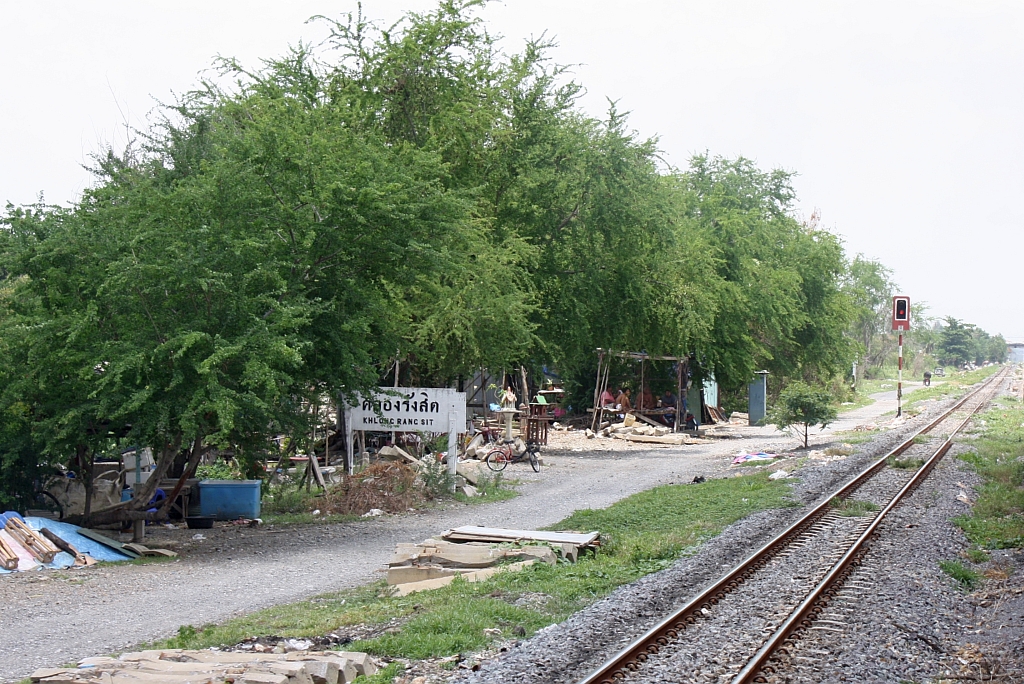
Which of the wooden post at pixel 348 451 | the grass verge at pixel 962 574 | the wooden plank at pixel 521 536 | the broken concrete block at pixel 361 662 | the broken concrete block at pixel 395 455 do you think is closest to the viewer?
the broken concrete block at pixel 361 662

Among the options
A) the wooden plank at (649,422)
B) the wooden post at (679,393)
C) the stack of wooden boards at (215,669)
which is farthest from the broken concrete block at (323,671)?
the wooden plank at (649,422)

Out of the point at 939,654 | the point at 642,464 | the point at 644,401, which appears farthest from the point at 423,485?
the point at 644,401

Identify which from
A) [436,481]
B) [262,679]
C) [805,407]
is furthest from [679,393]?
[262,679]

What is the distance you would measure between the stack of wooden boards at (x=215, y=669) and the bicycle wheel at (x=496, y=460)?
15.4 meters

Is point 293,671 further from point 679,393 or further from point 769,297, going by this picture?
point 769,297

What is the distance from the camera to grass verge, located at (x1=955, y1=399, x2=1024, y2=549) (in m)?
14.4

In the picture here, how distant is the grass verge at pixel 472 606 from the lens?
866 cm

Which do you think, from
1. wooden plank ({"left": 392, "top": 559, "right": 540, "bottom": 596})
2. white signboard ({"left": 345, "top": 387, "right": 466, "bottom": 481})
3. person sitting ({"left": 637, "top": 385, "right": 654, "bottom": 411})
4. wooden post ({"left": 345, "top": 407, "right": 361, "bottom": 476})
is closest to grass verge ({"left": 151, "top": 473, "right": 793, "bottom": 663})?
wooden plank ({"left": 392, "top": 559, "right": 540, "bottom": 596})

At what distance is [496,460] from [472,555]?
11.1 meters

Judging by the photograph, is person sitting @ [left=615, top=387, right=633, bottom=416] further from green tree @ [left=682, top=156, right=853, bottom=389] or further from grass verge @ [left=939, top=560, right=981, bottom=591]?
grass verge @ [left=939, top=560, right=981, bottom=591]

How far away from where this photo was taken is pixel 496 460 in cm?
2359

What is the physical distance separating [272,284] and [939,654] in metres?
10.4

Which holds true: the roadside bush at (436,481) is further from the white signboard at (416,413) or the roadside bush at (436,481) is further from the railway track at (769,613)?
the railway track at (769,613)

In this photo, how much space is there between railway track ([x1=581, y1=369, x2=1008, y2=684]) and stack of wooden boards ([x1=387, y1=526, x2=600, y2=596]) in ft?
7.81
